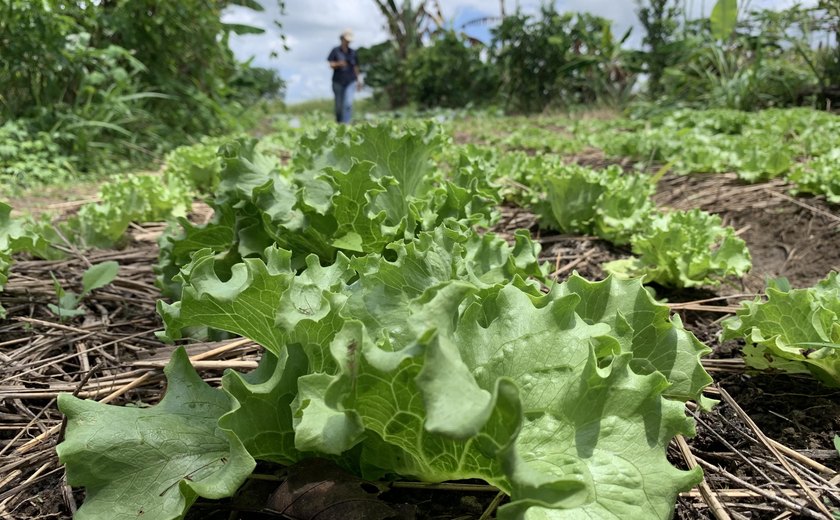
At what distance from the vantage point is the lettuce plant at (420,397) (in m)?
1.03

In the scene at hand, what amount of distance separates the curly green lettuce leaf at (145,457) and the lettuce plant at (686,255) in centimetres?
210

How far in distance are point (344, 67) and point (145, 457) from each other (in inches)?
559

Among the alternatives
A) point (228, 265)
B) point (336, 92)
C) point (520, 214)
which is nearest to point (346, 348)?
point (228, 265)

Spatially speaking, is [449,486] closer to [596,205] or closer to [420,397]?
[420,397]

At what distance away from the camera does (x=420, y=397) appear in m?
1.04

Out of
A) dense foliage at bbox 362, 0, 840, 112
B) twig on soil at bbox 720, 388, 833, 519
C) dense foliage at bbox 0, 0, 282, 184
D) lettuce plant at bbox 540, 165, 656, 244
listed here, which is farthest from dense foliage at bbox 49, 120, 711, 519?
dense foliage at bbox 362, 0, 840, 112

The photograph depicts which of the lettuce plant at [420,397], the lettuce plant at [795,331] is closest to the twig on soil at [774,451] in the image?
the lettuce plant at [795,331]

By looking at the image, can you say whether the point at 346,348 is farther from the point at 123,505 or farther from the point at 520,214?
the point at 520,214

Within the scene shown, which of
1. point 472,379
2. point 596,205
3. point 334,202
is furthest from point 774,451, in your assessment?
point 596,205

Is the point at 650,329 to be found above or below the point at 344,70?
below

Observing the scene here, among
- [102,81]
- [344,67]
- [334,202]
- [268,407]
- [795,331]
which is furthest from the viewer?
[344,67]

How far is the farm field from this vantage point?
3.64 ft

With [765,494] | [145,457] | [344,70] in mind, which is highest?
[344,70]

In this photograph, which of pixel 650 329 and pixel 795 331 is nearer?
pixel 650 329
